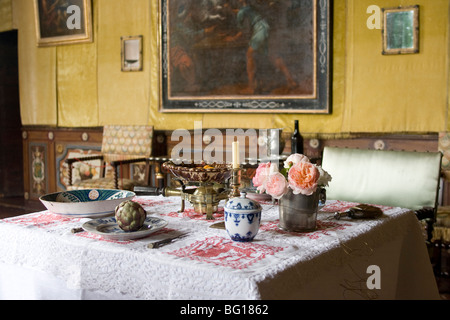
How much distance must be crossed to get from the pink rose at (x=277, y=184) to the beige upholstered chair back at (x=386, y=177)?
50.0 inches

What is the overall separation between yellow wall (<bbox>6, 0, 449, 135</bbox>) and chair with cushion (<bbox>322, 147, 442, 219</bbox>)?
1.30m

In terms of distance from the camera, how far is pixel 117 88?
573cm

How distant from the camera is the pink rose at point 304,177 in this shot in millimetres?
1650

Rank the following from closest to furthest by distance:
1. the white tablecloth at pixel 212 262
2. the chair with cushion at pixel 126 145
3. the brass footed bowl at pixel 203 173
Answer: the white tablecloth at pixel 212 262 → the brass footed bowl at pixel 203 173 → the chair with cushion at pixel 126 145

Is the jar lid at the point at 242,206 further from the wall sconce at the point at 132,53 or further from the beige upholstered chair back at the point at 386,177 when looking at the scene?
the wall sconce at the point at 132,53

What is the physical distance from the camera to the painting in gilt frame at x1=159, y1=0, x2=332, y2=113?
441 centimetres

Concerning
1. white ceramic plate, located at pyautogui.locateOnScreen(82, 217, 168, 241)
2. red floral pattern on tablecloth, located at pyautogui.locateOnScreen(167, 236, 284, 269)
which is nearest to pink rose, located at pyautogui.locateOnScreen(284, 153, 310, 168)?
red floral pattern on tablecloth, located at pyautogui.locateOnScreen(167, 236, 284, 269)

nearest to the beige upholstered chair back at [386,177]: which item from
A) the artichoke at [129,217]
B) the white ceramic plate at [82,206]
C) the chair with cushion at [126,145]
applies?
the white ceramic plate at [82,206]

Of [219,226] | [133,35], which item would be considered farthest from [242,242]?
[133,35]

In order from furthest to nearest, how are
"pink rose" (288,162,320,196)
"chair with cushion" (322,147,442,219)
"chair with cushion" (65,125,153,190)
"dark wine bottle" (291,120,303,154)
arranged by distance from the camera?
"chair with cushion" (65,125,153,190), "dark wine bottle" (291,120,303,154), "chair with cushion" (322,147,442,219), "pink rose" (288,162,320,196)

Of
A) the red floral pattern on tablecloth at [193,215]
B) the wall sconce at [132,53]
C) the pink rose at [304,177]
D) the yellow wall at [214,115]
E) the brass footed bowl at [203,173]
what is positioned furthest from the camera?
the wall sconce at [132,53]

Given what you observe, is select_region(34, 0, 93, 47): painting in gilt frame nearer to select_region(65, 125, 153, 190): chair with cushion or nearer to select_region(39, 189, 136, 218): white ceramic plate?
select_region(65, 125, 153, 190): chair with cushion

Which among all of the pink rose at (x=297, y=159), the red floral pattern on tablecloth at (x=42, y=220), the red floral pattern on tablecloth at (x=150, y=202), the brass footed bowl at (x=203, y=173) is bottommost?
Answer: the red floral pattern on tablecloth at (x=150, y=202)
